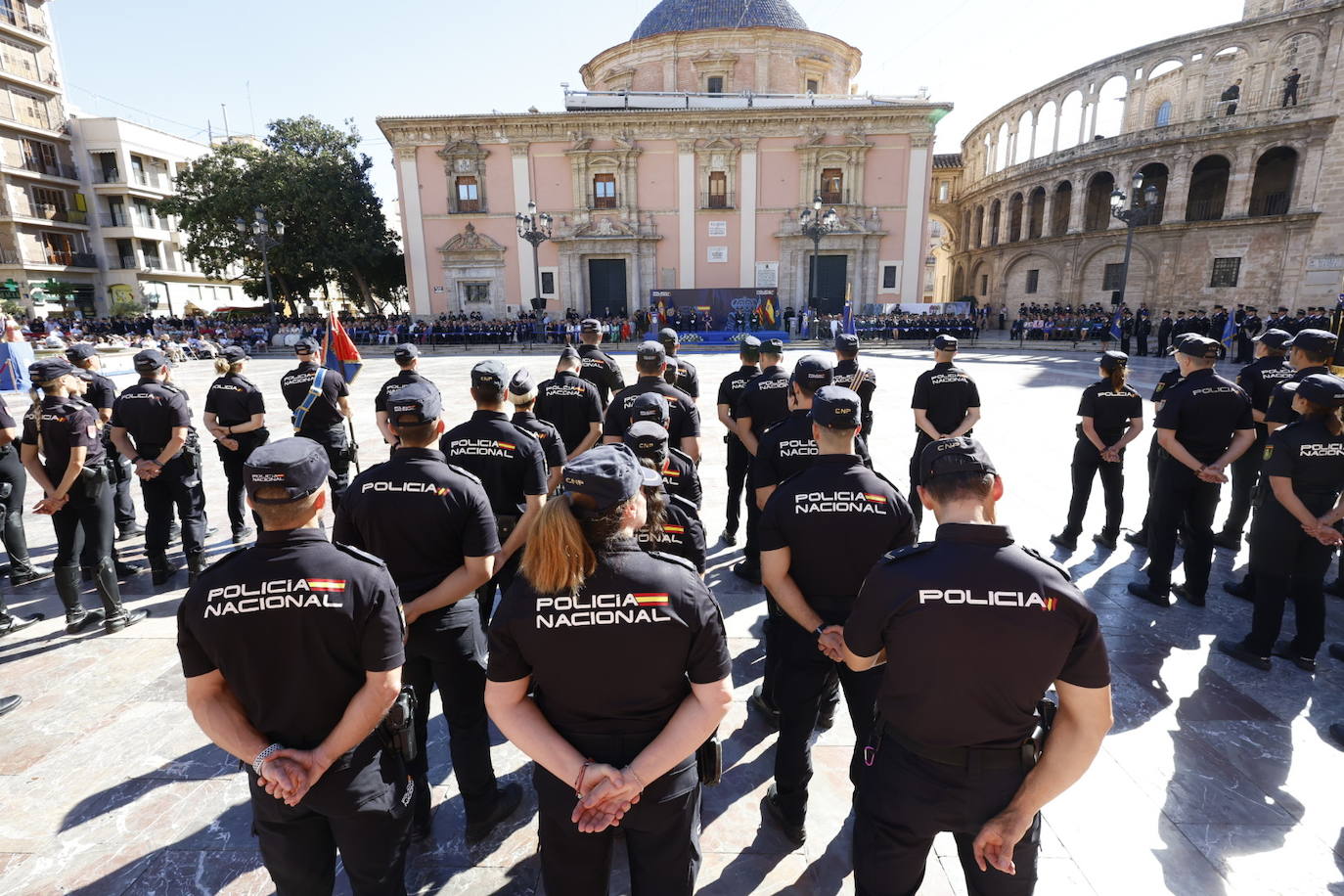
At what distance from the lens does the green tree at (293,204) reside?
32.2 metres

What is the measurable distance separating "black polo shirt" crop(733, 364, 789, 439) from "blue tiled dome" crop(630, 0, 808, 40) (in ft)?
122

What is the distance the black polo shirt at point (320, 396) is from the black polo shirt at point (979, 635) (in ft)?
19.7

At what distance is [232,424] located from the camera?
5953 millimetres

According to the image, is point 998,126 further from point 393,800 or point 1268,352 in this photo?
point 393,800

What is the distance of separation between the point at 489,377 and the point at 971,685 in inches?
121

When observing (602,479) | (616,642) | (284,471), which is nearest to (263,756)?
(284,471)

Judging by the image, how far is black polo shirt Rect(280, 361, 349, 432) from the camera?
6.31 metres

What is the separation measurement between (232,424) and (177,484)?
732 mm

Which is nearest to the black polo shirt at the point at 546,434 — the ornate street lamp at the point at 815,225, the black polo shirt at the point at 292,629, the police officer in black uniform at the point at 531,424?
the police officer in black uniform at the point at 531,424

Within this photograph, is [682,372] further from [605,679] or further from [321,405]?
[605,679]

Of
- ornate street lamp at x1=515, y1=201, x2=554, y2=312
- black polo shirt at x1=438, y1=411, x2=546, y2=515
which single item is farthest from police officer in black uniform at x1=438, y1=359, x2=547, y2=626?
ornate street lamp at x1=515, y1=201, x2=554, y2=312

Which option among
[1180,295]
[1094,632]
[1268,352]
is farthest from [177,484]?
[1180,295]

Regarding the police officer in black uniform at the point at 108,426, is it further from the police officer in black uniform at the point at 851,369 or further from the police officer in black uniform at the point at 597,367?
the police officer in black uniform at the point at 851,369

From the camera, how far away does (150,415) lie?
528cm
